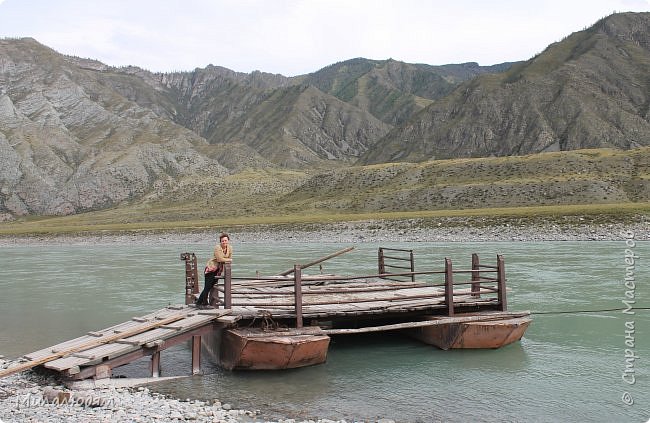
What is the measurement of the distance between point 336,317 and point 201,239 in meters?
64.3

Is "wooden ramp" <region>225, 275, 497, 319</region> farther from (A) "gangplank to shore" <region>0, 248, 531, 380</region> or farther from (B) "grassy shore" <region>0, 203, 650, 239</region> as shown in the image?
(B) "grassy shore" <region>0, 203, 650, 239</region>

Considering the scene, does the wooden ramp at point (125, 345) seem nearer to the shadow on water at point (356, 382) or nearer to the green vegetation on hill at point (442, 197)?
the shadow on water at point (356, 382)

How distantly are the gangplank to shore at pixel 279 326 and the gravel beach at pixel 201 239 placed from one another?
0.56m

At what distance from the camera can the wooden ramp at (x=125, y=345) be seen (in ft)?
43.0

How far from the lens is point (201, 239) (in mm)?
78812

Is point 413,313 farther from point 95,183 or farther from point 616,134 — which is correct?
point 616,134

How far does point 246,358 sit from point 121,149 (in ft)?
589

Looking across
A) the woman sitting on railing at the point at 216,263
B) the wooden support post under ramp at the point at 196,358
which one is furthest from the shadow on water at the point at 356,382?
the woman sitting on railing at the point at 216,263

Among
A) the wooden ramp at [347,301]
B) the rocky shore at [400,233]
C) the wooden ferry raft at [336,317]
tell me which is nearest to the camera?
the wooden ferry raft at [336,317]

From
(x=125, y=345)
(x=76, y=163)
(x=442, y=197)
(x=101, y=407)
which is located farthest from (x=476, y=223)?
(x=76, y=163)

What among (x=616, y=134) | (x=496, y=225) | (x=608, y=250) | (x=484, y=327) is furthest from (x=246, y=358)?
(x=616, y=134)

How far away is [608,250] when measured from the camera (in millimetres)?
46000

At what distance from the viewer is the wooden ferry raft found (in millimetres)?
14875

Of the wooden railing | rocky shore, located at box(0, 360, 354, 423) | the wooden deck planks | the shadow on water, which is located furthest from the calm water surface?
the wooden railing
